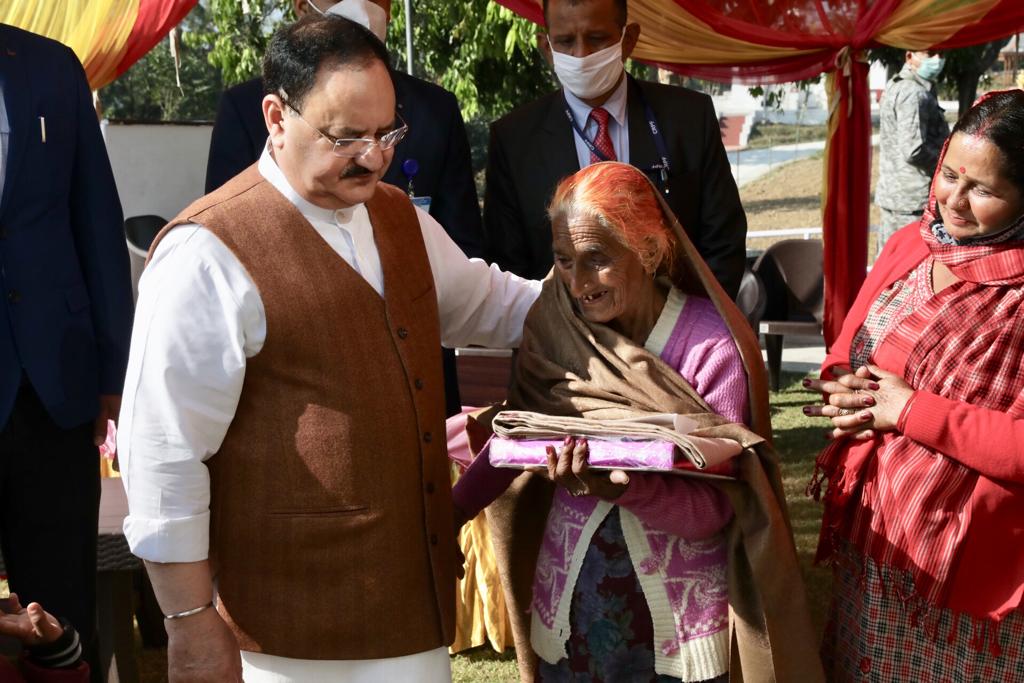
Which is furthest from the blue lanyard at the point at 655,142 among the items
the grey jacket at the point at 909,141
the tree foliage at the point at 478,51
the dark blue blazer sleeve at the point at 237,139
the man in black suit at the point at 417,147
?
the tree foliage at the point at 478,51

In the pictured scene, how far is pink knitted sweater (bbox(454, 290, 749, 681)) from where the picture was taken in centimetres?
256

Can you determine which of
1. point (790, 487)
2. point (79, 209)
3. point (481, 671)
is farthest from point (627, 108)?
point (790, 487)

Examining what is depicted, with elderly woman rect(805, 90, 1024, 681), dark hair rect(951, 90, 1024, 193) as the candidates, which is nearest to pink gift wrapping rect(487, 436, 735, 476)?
elderly woman rect(805, 90, 1024, 681)

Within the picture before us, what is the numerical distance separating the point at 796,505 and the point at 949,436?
3.70 m

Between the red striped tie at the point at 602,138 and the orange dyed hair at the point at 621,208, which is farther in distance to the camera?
the red striped tie at the point at 602,138

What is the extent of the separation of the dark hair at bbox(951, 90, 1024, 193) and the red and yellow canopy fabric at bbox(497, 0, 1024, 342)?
228cm

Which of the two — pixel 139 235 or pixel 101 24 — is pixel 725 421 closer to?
pixel 101 24

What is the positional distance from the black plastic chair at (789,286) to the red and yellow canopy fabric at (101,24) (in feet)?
16.3

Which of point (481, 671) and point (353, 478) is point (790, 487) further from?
point (353, 478)

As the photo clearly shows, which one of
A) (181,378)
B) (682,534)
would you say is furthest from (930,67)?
(181,378)

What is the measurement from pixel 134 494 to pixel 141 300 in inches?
14.2

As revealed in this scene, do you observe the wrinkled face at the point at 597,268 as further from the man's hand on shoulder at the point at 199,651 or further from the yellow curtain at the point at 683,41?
the yellow curtain at the point at 683,41

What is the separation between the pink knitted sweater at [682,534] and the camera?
101 inches

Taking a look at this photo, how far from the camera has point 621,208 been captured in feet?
8.59
